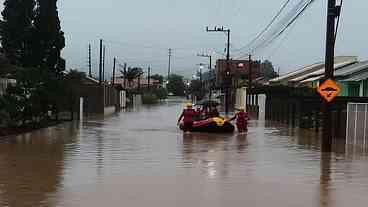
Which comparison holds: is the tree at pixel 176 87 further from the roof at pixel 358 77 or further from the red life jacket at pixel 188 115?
the red life jacket at pixel 188 115

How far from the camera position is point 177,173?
13.9 meters

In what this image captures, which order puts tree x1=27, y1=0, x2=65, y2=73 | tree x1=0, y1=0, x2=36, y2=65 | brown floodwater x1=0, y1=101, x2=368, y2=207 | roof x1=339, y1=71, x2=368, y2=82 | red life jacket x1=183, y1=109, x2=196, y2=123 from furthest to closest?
tree x1=27, y1=0, x2=65, y2=73 → tree x1=0, y1=0, x2=36, y2=65 → roof x1=339, y1=71, x2=368, y2=82 → red life jacket x1=183, y1=109, x2=196, y2=123 → brown floodwater x1=0, y1=101, x2=368, y2=207

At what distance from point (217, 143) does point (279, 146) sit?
86.6 inches

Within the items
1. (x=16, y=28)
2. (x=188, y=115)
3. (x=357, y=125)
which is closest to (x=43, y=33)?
(x=16, y=28)

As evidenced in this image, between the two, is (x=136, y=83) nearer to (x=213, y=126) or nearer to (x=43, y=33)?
(x=43, y=33)

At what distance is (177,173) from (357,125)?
10400 millimetres

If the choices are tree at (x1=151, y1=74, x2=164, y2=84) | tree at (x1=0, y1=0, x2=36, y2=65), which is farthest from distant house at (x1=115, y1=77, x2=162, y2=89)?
tree at (x1=0, y1=0, x2=36, y2=65)

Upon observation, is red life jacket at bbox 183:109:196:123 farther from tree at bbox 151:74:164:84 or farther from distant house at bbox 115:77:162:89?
tree at bbox 151:74:164:84

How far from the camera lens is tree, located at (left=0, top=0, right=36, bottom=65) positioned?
3556cm

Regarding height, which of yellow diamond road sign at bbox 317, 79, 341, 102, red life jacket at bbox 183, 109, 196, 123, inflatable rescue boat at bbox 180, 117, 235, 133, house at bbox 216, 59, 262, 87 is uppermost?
house at bbox 216, 59, 262, 87

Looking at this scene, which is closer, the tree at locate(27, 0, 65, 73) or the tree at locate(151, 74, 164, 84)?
the tree at locate(27, 0, 65, 73)

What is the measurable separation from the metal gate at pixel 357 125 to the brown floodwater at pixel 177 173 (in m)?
0.60

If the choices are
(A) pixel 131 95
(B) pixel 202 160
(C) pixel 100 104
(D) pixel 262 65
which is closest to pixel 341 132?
(B) pixel 202 160

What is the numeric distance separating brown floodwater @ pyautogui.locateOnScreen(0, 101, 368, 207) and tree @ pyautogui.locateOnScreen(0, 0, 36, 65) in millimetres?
14035
